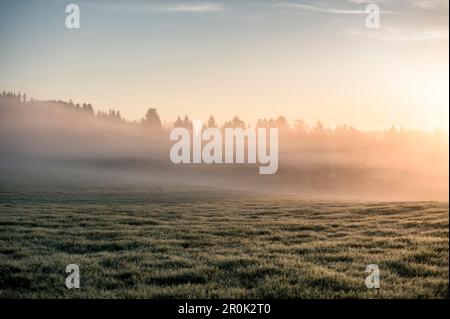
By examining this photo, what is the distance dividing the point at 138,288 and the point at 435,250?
10.3 metres

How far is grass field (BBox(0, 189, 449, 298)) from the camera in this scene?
11.3 m

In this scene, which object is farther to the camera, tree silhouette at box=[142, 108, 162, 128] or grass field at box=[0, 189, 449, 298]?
tree silhouette at box=[142, 108, 162, 128]

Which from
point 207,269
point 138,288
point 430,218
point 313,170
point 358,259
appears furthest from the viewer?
point 313,170

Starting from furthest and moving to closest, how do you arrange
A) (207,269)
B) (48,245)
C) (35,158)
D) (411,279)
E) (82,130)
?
(82,130) < (35,158) < (48,245) < (207,269) < (411,279)

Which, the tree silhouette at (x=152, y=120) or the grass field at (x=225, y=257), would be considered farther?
the tree silhouette at (x=152, y=120)

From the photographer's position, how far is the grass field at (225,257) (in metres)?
11.3

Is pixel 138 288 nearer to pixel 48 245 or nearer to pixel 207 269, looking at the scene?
pixel 207 269

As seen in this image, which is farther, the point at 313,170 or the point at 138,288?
the point at 313,170

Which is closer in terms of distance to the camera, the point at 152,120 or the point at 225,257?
the point at 225,257

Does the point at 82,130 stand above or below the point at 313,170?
above

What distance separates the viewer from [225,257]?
14.9 metres

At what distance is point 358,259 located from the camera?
1494 centimetres
